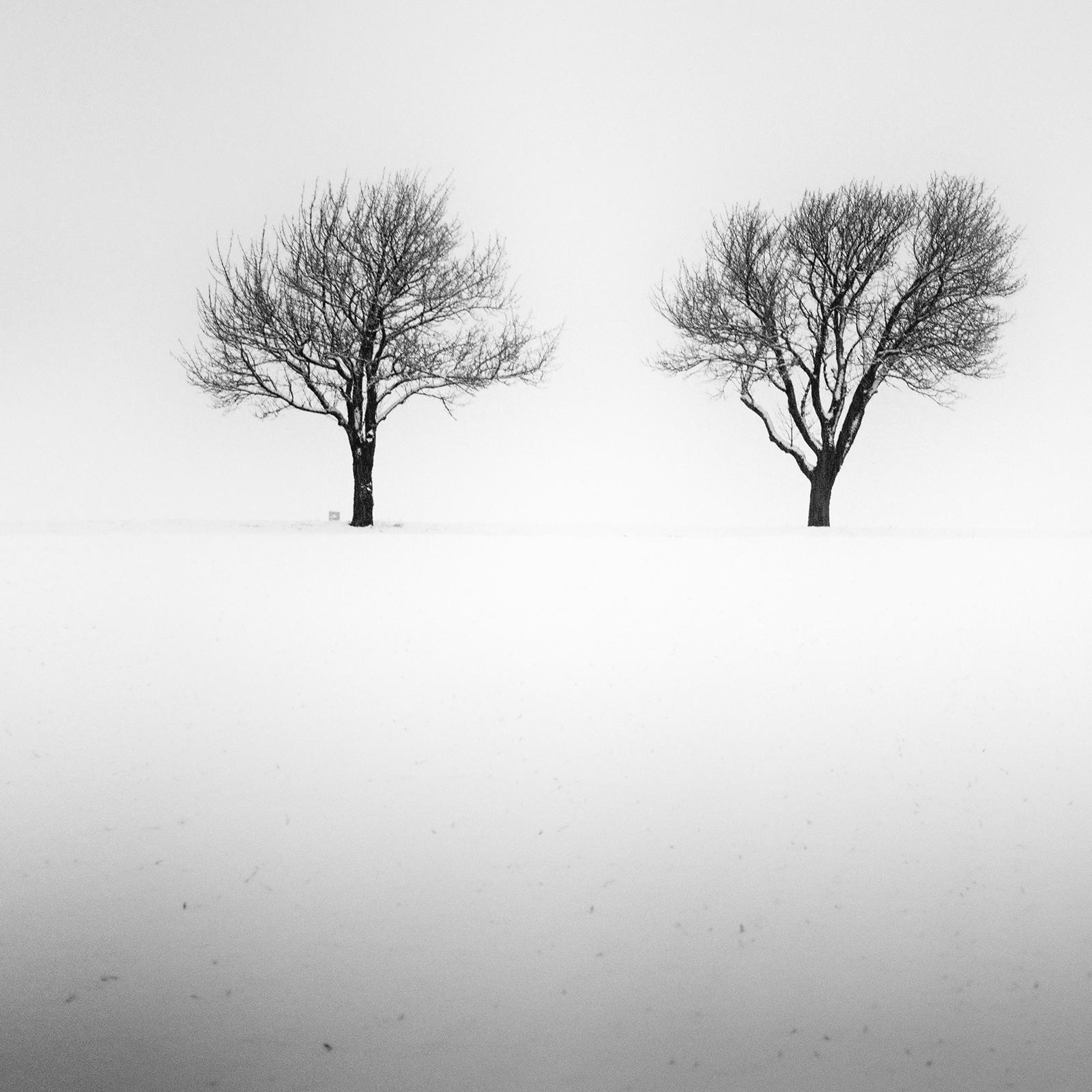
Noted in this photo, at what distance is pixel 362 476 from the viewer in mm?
23781

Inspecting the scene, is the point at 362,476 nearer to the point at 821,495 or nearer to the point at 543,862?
the point at 821,495

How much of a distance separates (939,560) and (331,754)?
565 inches

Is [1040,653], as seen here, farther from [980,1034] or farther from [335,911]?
[335,911]

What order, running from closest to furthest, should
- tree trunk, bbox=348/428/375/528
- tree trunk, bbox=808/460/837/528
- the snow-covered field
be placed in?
the snow-covered field
tree trunk, bbox=348/428/375/528
tree trunk, bbox=808/460/837/528

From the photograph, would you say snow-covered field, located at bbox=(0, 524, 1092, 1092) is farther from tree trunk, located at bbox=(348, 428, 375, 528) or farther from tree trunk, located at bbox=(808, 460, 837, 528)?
tree trunk, located at bbox=(808, 460, 837, 528)

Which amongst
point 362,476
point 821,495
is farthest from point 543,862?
point 821,495

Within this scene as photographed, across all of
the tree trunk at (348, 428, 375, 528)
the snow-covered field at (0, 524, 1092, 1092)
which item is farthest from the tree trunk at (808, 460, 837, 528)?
the snow-covered field at (0, 524, 1092, 1092)

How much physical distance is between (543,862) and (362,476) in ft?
69.6

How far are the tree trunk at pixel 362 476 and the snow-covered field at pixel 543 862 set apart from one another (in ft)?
51.5

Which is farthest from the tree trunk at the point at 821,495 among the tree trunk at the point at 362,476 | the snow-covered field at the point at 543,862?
the snow-covered field at the point at 543,862

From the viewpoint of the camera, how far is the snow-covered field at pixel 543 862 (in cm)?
244

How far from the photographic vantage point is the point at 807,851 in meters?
3.66

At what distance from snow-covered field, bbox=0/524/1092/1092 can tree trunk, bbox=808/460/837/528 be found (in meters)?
16.8

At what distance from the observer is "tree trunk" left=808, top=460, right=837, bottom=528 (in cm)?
2464
